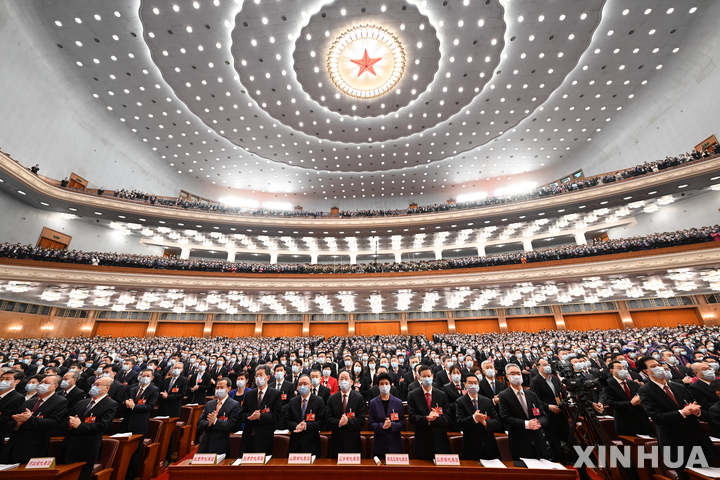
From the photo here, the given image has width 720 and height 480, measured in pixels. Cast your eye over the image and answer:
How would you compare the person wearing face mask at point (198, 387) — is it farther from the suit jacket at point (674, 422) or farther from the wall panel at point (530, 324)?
the wall panel at point (530, 324)

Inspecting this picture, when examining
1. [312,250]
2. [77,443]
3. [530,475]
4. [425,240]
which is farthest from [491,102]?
[77,443]

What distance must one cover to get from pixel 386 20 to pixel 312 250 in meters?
16.7

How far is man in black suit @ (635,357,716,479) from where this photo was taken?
2.75m

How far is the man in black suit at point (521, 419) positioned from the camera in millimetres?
3170

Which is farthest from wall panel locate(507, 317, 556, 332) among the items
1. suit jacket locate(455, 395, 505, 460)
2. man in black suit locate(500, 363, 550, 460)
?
suit jacket locate(455, 395, 505, 460)

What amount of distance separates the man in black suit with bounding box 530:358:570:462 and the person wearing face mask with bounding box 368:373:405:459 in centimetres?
183

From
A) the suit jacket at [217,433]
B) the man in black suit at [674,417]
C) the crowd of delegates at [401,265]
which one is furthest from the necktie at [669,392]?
the crowd of delegates at [401,265]

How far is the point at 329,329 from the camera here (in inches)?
885

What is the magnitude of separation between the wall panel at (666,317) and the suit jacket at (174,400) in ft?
79.6

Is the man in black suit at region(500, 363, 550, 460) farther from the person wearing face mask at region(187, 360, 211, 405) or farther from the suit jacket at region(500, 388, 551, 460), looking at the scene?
the person wearing face mask at region(187, 360, 211, 405)

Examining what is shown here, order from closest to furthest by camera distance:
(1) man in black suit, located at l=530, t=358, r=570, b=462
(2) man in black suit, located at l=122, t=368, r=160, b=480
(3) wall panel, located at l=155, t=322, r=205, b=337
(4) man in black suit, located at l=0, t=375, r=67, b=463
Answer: (4) man in black suit, located at l=0, t=375, r=67, b=463 → (1) man in black suit, located at l=530, t=358, r=570, b=462 → (2) man in black suit, located at l=122, t=368, r=160, b=480 → (3) wall panel, located at l=155, t=322, r=205, b=337

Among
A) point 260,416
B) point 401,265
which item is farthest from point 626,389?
point 401,265

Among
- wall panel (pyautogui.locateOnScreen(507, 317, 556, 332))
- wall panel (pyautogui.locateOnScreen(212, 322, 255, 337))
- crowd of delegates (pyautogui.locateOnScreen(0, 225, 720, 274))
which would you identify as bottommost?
wall panel (pyautogui.locateOnScreen(212, 322, 255, 337))

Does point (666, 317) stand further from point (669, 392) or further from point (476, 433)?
point (476, 433)
